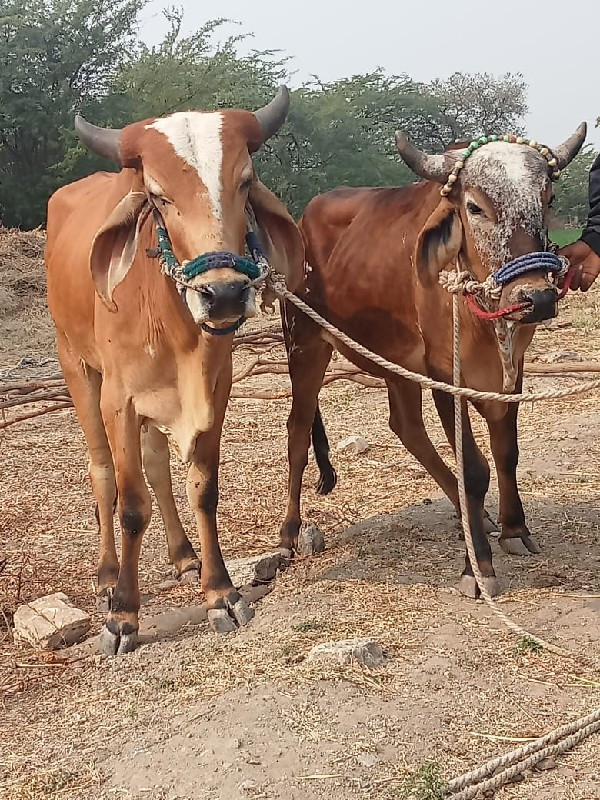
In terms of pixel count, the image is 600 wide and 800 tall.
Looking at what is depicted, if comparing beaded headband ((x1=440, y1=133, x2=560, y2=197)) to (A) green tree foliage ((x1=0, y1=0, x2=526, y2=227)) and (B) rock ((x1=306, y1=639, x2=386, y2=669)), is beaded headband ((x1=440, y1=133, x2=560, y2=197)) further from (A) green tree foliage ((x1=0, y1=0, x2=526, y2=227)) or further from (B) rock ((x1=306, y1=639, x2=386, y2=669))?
(A) green tree foliage ((x1=0, y1=0, x2=526, y2=227))

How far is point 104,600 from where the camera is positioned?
4801 millimetres

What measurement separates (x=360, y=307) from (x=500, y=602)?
186 centimetres

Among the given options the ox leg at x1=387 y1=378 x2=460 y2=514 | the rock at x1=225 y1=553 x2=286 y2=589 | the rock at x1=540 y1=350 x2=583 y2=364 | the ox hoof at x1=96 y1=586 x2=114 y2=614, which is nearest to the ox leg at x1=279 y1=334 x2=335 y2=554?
the ox leg at x1=387 y1=378 x2=460 y2=514

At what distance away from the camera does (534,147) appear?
167 inches

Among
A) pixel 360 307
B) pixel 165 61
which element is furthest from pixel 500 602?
pixel 165 61

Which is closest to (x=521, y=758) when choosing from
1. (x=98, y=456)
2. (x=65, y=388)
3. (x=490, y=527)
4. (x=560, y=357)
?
(x=490, y=527)

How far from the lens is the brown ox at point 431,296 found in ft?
13.5

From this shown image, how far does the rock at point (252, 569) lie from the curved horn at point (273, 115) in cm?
208

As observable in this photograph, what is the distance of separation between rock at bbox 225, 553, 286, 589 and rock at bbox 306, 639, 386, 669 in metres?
1.11

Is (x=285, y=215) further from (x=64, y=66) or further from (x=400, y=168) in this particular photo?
(x=400, y=168)

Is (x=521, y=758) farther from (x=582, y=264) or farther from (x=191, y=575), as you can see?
(x=191, y=575)

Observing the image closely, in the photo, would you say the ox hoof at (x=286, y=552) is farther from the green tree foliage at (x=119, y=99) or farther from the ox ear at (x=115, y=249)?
the green tree foliage at (x=119, y=99)

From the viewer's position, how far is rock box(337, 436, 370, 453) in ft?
24.4

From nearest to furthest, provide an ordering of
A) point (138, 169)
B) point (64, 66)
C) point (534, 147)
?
point (138, 169), point (534, 147), point (64, 66)
